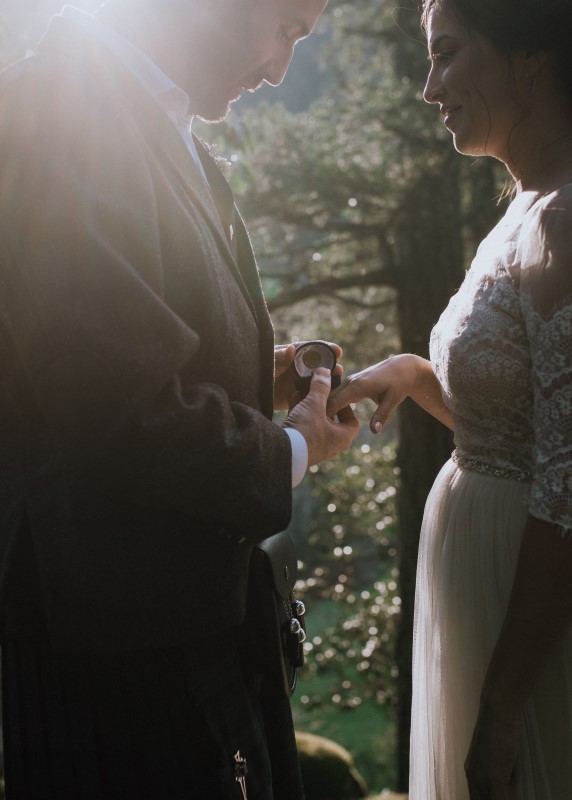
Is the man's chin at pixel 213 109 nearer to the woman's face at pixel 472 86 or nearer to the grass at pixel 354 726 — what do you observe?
the woman's face at pixel 472 86

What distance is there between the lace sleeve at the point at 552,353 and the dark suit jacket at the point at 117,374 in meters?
0.49

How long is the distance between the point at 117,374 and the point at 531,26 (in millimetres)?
1213

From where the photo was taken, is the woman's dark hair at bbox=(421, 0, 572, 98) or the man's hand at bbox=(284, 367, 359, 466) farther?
the woman's dark hair at bbox=(421, 0, 572, 98)

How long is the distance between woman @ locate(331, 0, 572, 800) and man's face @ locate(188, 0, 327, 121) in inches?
15.1

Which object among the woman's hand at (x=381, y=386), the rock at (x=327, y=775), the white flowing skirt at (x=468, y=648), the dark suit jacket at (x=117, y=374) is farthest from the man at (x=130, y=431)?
the rock at (x=327, y=775)

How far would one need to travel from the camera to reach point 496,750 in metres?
1.54

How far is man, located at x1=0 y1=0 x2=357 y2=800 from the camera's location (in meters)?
1.23

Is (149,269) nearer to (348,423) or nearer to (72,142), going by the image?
(72,142)

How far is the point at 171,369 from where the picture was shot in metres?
1.25

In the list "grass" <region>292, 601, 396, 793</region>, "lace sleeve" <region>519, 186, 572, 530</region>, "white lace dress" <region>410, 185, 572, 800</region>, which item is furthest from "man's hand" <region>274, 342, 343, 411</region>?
"grass" <region>292, 601, 396, 793</region>

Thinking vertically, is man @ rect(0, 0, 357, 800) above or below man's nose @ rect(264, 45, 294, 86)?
below

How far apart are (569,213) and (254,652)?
3.41ft

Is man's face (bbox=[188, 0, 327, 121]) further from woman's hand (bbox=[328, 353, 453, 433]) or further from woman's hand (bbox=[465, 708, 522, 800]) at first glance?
woman's hand (bbox=[465, 708, 522, 800])

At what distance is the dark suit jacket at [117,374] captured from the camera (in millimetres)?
1216
